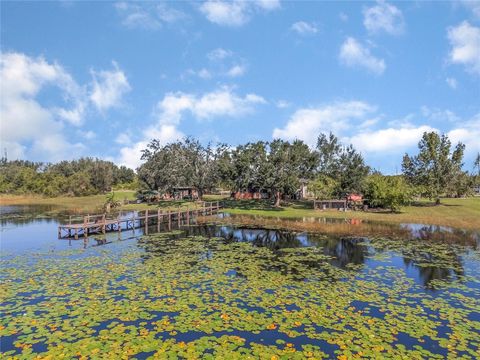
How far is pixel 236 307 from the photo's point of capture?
12.6m

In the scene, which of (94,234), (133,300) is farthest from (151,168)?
(133,300)

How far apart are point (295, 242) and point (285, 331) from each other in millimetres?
16831

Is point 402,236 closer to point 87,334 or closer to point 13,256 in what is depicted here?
point 87,334

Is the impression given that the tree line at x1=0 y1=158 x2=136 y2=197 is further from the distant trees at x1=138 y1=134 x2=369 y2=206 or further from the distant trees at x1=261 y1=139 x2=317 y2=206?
the distant trees at x1=261 y1=139 x2=317 y2=206

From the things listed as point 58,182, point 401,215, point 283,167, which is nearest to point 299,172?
point 283,167

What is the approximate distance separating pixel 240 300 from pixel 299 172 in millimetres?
44598

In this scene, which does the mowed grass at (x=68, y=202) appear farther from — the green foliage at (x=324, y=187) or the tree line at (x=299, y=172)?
the green foliage at (x=324, y=187)

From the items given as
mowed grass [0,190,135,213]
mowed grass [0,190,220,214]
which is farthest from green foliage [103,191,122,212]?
mowed grass [0,190,135,213]

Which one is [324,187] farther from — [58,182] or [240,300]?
[58,182]

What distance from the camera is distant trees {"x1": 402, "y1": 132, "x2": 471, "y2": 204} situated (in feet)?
190

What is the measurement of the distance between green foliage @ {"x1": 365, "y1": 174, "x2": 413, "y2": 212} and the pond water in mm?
22675

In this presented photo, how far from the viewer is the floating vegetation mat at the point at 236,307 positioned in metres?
9.62

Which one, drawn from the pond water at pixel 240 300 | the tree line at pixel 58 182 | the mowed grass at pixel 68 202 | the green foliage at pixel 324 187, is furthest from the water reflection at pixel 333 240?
the tree line at pixel 58 182

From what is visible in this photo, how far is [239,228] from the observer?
3591 centimetres
